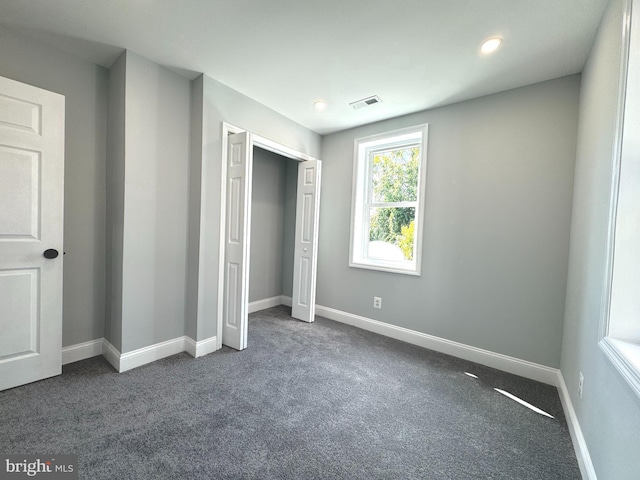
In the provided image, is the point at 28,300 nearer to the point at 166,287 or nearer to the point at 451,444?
the point at 166,287

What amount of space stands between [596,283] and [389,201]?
2.10 m

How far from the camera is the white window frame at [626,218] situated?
1.17 m

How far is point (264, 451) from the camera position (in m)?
1.43

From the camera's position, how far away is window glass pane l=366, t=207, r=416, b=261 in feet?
10.3

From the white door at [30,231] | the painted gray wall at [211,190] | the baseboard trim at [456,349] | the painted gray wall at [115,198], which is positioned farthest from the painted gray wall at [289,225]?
the white door at [30,231]

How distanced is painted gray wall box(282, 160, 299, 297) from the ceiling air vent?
59.2 inches

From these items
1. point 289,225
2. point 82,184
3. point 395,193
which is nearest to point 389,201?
point 395,193

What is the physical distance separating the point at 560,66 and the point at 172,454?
3.64m

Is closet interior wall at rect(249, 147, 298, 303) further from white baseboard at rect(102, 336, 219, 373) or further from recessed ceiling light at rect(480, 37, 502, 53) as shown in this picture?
recessed ceiling light at rect(480, 37, 502, 53)

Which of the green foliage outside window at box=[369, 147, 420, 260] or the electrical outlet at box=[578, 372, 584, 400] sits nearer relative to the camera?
the electrical outlet at box=[578, 372, 584, 400]

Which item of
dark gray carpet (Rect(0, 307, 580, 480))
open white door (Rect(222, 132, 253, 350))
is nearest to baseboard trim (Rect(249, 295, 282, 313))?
open white door (Rect(222, 132, 253, 350))

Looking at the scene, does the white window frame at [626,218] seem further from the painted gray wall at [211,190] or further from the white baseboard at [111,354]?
the white baseboard at [111,354]

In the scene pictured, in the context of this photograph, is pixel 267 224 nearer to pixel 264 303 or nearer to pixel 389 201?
pixel 264 303

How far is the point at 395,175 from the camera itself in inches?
128
